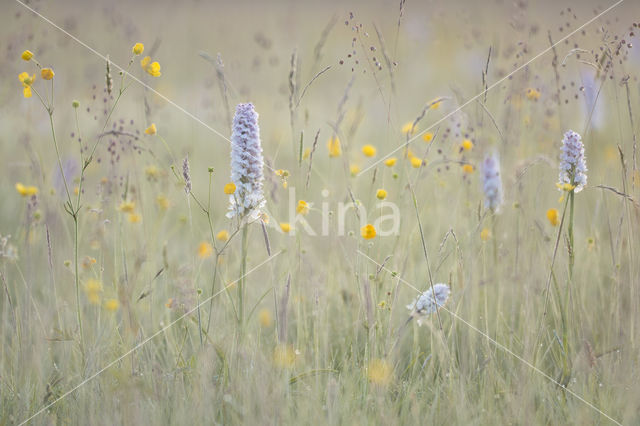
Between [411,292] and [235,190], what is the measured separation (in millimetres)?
1145

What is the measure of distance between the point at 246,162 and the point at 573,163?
1.10m

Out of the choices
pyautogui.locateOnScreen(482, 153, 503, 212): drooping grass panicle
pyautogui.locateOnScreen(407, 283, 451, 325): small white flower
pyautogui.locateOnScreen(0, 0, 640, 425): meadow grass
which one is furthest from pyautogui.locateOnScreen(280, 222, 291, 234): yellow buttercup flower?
pyautogui.locateOnScreen(482, 153, 503, 212): drooping grass panicle

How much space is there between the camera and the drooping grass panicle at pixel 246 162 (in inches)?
72.1

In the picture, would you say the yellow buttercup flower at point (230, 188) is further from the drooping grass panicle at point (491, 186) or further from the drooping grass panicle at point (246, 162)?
the drooping grass panicle at point (491, 186)

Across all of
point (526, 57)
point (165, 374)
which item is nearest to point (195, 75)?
point (526, 57)

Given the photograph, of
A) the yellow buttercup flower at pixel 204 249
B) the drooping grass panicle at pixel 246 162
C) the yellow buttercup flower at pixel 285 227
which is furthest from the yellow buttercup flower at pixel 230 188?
the yellow buttercup flower at pixel 204 249

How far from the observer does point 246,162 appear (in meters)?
1.86

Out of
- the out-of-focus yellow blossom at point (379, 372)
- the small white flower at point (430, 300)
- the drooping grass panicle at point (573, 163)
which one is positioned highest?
the drooping grass panicle at point (573, 163)

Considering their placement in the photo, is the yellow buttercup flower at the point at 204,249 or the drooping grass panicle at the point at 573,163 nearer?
the drooping grass panicle at the point at 573,163

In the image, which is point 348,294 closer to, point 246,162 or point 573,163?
point 246,162

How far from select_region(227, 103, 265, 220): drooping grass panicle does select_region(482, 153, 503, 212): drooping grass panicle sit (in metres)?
0.90

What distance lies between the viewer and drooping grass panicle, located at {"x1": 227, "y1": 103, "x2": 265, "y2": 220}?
6.01 feet

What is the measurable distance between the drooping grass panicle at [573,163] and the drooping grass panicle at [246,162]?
1011mm

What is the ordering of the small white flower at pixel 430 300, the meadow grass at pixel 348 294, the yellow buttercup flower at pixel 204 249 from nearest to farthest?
1. the meadow grass at pixel 348 294
2. the small white flower at pixel 430 300
3. the yellow buttercup flower at pixel 204 249
